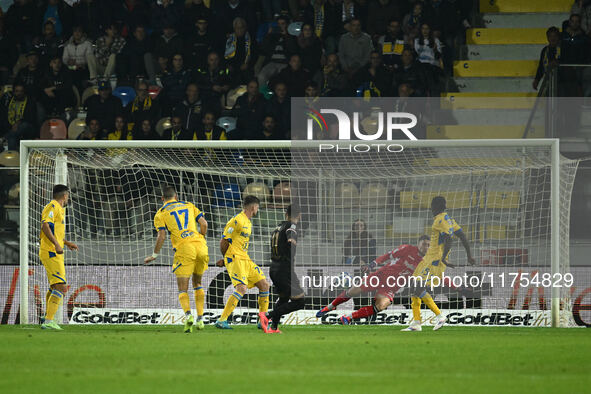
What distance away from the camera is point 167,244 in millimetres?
13406

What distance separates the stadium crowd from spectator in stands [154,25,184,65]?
0.09ft

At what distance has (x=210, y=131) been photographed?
A: 15641mm

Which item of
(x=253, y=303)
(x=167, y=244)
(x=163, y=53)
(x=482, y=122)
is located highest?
(x=163, y=53)

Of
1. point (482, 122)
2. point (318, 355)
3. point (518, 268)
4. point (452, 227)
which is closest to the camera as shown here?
point (318, 355)

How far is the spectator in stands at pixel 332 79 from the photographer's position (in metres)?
16.1

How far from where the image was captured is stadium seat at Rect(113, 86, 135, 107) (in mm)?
17297

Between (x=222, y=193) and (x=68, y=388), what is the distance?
7743 mm

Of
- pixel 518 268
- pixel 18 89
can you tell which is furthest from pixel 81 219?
pixel 518 268

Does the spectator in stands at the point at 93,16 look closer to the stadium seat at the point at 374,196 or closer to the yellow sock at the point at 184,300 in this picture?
the stadium seat at the point at 374,196

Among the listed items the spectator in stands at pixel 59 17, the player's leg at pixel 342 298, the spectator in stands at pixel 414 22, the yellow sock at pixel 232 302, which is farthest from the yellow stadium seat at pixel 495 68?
the yellow sock at pixel 232 302

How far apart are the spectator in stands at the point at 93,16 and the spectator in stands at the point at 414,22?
622 centimetres

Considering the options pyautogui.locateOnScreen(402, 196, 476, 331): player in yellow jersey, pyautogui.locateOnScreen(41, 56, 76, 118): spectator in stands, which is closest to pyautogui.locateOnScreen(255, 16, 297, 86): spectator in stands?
pyautogui.locateOnScreen(41, 56, 76, 118): spectator in stands

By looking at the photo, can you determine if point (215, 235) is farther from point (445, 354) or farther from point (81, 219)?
point (445, 354)

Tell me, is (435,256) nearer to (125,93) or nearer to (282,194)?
(282,194)
